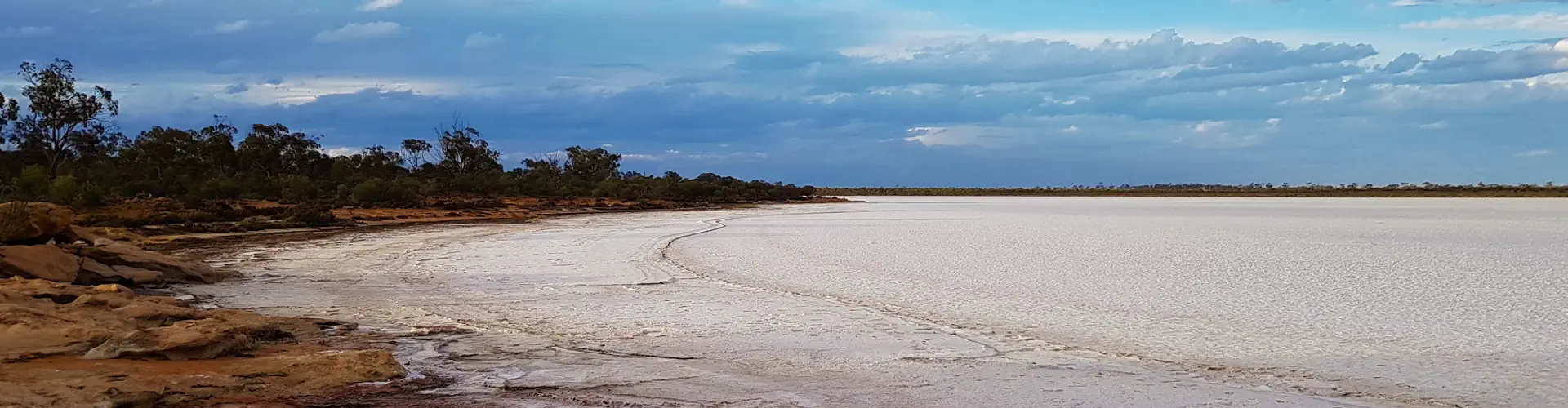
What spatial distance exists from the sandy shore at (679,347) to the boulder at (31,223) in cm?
202

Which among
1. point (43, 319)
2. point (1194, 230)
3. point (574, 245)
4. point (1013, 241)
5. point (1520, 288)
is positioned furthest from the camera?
point (1194, 230)

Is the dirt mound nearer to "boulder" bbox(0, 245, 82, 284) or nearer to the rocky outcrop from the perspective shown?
"boulder" bbox(0, 245, 82, 284)

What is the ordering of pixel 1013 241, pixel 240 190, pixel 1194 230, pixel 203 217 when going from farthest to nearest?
pixel 240 190 → pixel 203 217 → pixel 1194 230 → pixel 1013 241

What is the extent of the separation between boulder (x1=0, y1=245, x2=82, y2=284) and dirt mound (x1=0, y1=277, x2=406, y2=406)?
2044 millimetres

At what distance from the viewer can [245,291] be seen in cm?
1058

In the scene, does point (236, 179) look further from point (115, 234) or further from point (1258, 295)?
point (1258, 295)

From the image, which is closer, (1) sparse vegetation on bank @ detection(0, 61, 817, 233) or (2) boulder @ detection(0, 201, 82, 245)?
(2) boulder @ detection(0, 201, 82, 245)

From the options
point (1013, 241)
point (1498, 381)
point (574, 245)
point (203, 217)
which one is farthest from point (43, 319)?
point (203, 217)

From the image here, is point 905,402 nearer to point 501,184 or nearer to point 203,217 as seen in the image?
point 203,217

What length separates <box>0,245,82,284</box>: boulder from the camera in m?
9.71

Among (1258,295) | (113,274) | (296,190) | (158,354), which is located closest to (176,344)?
(158,354)

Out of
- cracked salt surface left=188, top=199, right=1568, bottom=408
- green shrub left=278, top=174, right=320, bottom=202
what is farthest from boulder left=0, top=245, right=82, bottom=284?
green shrub left=278, top=174, right=320, bottom=202

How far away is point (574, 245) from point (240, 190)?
25965mm

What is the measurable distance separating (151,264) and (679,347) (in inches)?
296
